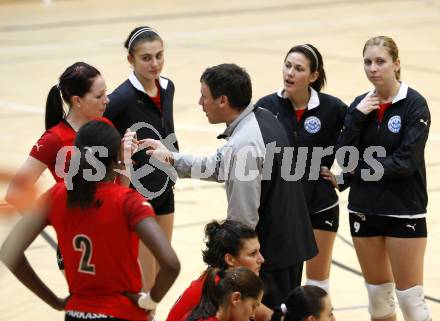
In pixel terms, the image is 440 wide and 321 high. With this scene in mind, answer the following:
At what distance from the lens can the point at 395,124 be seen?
545cm

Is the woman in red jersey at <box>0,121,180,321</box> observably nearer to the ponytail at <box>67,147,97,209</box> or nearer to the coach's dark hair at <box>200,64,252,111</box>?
the ponytail at <box>67,147,97,209</box>

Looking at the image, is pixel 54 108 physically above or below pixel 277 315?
above

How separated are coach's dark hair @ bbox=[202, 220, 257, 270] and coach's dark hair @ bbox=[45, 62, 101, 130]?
3.53 feet

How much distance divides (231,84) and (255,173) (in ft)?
1.52

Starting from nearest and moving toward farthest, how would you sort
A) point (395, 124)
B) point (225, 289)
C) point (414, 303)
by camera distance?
point (225, 289), point (395, 124), point (414, 303)

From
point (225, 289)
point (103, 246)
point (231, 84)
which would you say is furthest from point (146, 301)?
point (231, 84)

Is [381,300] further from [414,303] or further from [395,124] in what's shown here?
[395,124]

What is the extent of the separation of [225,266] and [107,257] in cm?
98

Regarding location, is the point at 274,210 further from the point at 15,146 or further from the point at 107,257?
the point at 15,146

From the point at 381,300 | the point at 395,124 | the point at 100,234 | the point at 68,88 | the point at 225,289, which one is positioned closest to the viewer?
the point at 100,234

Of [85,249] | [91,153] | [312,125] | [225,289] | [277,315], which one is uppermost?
[91,153]

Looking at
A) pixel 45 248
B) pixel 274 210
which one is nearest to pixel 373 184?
pixel 274 210

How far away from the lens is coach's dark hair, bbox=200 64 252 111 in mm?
4820

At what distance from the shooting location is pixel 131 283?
406 centimetres
